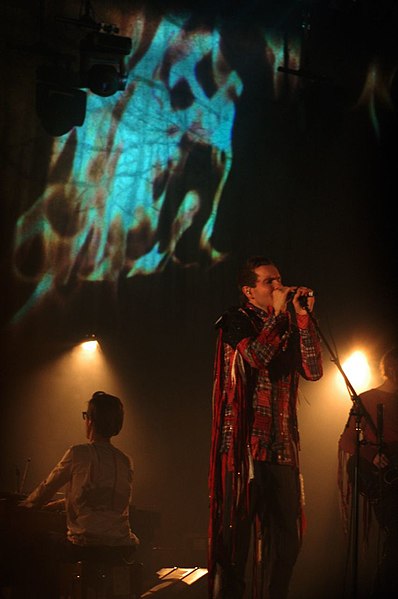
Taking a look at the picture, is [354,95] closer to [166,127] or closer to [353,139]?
[353,139]

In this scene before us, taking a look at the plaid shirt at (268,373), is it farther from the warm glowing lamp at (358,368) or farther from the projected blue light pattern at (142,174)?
the warm glowing lamp at (358,368)

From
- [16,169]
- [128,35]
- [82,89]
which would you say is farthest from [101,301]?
[128,35]

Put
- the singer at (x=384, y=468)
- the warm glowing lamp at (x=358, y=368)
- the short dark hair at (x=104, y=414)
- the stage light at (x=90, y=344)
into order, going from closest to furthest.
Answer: the short dark hair at (x=104, y=414) → the singer at (x=384, y=468) → the stage light at (x=90, y=344) → the warm glowing lamp at (x=358, y=368)

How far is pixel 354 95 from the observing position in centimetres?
569

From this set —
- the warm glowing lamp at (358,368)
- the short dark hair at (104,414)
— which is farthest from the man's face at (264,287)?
the warm glowing lamp at (358,368)

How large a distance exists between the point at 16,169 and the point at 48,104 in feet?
1.47

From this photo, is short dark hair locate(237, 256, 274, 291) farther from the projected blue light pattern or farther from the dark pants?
the projected blue light pattern

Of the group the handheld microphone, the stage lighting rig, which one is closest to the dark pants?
the handheld microphone

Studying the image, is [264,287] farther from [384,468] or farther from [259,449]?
[384,468]

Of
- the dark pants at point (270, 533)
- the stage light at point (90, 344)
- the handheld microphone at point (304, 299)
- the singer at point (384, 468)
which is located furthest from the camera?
the stage light at point (90, 344)

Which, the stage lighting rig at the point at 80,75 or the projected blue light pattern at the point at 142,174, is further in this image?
the projected blue light pattern at the point at 142,174

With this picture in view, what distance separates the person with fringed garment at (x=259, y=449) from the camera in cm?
267

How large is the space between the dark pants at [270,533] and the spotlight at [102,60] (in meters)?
3.02

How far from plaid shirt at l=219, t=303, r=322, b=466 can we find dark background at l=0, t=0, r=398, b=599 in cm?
231
